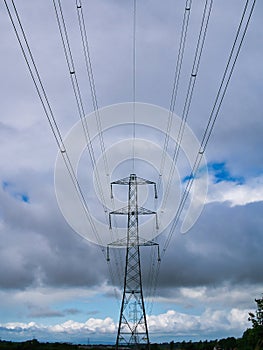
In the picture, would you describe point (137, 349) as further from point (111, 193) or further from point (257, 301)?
point (257, 301)

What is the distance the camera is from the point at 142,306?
60.0 metres

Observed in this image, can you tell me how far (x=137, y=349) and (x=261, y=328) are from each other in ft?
102

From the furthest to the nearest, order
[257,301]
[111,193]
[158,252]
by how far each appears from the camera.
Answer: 1. [257,301]
2. [158,252]
3. [111,193]

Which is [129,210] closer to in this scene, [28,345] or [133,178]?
[133,178]

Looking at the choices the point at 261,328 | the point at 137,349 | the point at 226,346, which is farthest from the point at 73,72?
the point at 226,346

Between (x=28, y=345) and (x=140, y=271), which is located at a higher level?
(x=28, y=345)

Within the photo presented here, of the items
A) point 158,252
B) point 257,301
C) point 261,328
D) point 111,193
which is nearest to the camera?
point 111,193

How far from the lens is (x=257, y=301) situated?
91.8 m

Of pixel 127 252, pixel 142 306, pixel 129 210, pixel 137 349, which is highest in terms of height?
pixel 129 210

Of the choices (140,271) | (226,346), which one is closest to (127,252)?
(140,271)

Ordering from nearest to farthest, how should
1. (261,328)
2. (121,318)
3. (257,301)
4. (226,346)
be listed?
(121,318)
(261,328)
(257,301)
(226,346)

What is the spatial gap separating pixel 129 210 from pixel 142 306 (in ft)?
36.9

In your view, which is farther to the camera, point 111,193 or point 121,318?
point 111,193

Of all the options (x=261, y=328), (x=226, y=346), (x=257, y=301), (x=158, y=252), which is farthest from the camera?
(x=226, y=346)
